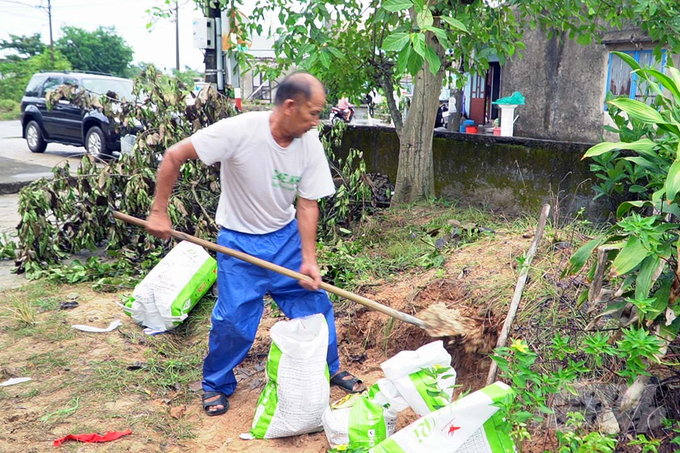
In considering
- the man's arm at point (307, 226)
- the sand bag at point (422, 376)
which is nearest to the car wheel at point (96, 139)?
the man's arm at point (307, 226)

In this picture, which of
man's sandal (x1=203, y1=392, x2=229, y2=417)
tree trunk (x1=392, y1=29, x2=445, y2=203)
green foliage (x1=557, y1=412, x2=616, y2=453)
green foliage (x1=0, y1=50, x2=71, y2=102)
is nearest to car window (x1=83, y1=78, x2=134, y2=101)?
tree trunk (x1=392, y1=29, x2=445, y2=203)

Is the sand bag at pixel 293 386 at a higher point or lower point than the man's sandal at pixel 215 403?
higher

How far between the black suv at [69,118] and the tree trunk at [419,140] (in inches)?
298

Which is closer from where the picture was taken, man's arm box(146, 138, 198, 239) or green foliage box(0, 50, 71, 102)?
man's arm box(146, 138, 198, 239)

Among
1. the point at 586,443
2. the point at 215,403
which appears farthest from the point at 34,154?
the point at 586,443

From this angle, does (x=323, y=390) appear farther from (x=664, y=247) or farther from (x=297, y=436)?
(x=664, y=247)

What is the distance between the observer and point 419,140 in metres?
6.35

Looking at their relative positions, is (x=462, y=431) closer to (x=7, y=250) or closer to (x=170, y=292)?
(x=170, y=292)

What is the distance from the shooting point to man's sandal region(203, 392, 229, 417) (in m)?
3.44

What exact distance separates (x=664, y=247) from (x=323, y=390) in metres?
1.68

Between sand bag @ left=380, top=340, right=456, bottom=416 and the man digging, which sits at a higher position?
the man digging

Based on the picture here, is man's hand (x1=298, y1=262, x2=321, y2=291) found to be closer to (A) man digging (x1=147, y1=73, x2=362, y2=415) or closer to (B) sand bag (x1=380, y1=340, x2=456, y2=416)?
(A) man digging (x1=147, y1=73, x2=362, y2=415)

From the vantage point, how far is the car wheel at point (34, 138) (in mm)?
14484

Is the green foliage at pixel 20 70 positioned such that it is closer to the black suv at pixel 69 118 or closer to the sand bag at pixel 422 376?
the black suv at pixel 69 118
